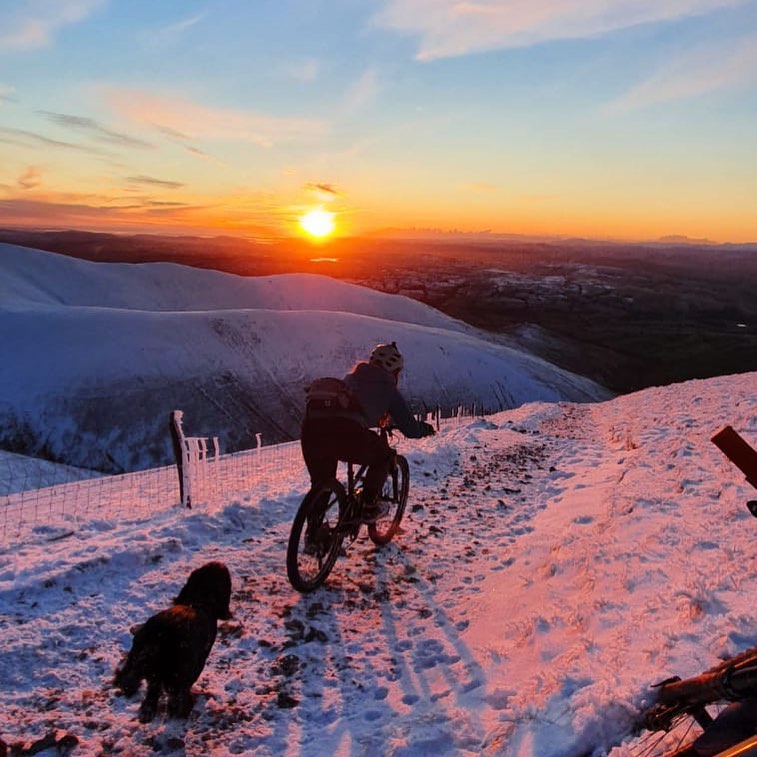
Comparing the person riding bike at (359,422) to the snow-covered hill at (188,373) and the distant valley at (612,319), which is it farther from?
the distant valley at (612,319)

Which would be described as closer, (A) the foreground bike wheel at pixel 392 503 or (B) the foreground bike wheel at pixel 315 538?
(B) the foreground bike wheel at pixel 315 538

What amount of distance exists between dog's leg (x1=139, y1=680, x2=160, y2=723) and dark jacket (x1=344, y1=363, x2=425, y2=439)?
328cm

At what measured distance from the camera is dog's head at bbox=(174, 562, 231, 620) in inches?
192

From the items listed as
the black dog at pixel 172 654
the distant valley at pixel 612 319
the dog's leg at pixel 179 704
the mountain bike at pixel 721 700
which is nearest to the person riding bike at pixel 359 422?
the black dog at pixel 172 654

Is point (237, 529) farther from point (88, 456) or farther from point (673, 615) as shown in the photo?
point (88, 456)

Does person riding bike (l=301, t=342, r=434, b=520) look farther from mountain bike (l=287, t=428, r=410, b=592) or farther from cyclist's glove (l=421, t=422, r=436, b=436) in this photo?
mountain bike (l=287, t=428, r=410, b=592)

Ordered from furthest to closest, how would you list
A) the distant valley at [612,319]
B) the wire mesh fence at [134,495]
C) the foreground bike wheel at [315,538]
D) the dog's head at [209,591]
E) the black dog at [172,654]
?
the distant valley at [612,319] < the wire mesh fence at [134,495] < the foreground bike wheel at [315,538] < the dog's head at [209,591] < the black dog at [172,654]

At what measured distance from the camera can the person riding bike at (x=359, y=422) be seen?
6.62m

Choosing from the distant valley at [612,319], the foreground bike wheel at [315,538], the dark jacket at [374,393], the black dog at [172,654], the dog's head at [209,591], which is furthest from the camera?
the distant valley at [612,319]

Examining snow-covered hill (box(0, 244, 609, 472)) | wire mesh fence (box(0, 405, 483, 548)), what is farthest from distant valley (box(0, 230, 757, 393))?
wire mesh fence (box(0, 405, 483, 548))

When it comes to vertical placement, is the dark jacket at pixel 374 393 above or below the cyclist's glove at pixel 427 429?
above

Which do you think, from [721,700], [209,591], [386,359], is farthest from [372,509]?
[721,700]

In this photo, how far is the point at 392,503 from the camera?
801cm

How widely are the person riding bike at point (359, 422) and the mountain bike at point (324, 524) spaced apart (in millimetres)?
168
